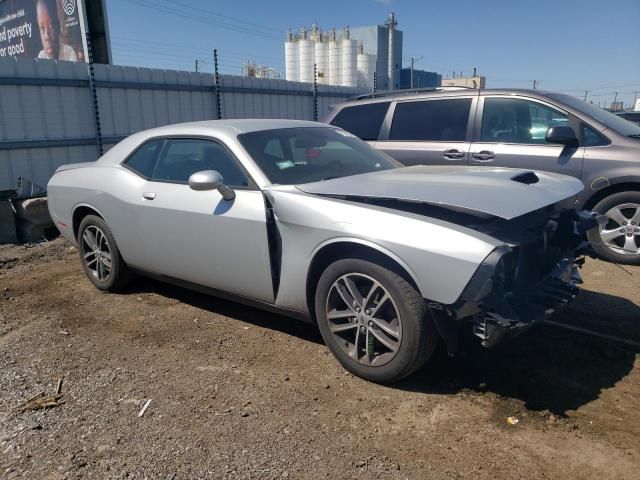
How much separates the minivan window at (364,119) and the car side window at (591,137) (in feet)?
7.84

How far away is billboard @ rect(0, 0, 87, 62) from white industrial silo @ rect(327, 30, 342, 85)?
73.0 feet

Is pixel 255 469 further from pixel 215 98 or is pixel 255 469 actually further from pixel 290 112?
pixel 290 112

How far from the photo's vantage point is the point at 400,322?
2.96 metres

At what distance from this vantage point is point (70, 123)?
29.2ft

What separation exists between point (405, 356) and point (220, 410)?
3.55 feet

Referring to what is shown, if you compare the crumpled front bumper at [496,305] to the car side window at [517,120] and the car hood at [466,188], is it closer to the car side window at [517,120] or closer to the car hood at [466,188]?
the car hood at [466,188]

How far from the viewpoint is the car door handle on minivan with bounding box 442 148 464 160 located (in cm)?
616

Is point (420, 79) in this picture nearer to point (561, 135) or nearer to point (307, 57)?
point (307, 57)

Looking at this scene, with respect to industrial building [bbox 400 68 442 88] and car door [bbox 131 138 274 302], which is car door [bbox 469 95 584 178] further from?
industrial building [bbox 400 68 442 88]

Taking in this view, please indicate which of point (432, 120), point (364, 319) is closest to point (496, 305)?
point (364, 319)

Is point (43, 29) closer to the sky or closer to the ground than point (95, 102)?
closer to the sky

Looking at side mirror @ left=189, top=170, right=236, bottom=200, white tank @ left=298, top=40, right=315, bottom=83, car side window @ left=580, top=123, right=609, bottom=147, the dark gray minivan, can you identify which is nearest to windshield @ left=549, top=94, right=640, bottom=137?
the dark gray minivan

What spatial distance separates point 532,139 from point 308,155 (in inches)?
119

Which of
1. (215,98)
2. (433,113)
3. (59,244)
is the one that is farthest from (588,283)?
(215,98)
